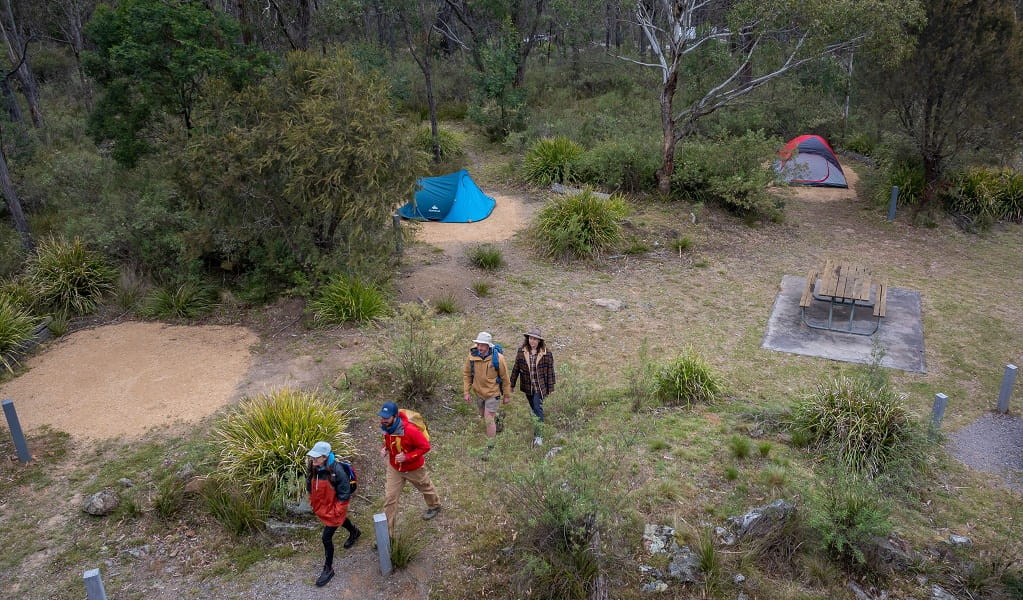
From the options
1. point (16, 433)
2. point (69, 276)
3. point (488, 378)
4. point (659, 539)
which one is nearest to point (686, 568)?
point (659, 539)

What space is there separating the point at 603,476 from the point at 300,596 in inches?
99.7

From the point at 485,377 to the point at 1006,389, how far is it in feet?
19.5

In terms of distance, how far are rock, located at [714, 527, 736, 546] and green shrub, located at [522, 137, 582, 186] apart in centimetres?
1171

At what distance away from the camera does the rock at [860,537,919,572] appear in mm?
5418

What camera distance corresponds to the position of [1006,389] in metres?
7.82

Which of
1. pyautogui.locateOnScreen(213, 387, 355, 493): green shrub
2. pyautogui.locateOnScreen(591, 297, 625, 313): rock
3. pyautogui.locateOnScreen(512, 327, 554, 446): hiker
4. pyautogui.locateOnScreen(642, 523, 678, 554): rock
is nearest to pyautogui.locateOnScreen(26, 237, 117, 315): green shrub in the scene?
pyautogui.locateOnScreen(213, 387, 355, 493): green shrub

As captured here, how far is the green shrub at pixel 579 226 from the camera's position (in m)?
12.9

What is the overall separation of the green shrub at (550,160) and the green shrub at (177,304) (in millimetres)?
8834

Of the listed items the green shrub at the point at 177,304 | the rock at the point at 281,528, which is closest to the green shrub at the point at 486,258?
the green shrub at the point at 177,304

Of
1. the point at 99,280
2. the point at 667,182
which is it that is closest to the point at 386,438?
the point at 99,280

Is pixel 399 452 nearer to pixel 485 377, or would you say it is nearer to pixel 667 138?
pixel 485 377

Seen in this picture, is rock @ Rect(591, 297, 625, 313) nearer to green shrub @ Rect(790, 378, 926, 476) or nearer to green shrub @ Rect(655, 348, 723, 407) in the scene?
green shrub @ Rect(655, 348, 723, 407)

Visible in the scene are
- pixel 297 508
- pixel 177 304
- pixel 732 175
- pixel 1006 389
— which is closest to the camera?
pixel 297 508

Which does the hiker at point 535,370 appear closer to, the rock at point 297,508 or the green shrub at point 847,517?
the rock at point 297,508
